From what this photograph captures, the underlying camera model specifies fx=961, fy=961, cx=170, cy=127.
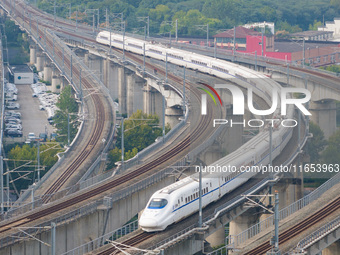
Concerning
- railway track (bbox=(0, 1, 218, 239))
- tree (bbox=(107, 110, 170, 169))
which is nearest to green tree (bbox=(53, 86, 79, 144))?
tree (bbox=(107, 110, 170, 169))

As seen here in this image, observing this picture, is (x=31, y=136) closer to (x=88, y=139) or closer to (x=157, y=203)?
(x=88, y=139)

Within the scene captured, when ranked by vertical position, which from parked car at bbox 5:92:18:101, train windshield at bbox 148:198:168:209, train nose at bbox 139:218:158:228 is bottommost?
parked car at bbox 5:92:18:101

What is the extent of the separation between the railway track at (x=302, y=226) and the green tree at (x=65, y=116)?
51.5 meters

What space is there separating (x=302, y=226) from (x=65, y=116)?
69715mm

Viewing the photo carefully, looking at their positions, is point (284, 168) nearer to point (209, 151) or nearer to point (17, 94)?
point (209, 151)

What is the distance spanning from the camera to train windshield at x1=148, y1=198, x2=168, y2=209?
61.9 meters

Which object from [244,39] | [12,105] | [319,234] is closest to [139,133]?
[12,105]

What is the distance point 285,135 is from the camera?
86.9 metres

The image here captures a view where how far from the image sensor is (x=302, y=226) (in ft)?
208

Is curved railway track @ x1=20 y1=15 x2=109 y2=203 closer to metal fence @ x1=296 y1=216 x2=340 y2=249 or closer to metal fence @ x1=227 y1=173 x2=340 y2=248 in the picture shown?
metal fence @ x1=227 y1=173 x2=340 y2=248

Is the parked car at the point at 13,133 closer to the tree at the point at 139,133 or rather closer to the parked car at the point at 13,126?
the parked car at the point at 13,126

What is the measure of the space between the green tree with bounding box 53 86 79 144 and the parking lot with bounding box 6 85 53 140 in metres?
2.29

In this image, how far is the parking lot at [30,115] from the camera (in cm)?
12966

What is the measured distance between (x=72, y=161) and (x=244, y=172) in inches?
1030
